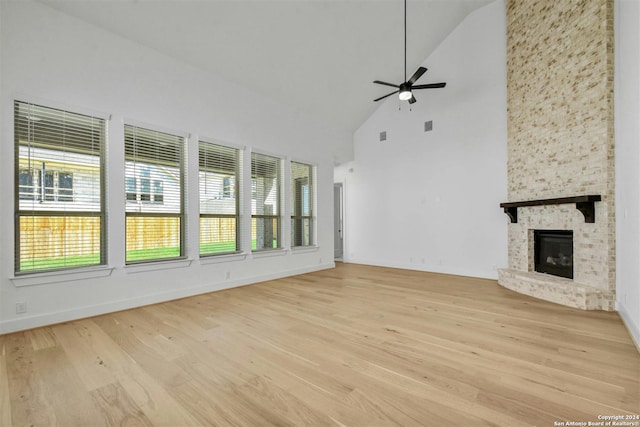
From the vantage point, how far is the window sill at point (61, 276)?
3.21 m

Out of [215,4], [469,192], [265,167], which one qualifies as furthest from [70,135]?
[469,192]

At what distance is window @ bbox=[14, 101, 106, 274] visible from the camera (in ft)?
10.8

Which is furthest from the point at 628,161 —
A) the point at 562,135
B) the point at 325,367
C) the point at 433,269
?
the point at 433,269

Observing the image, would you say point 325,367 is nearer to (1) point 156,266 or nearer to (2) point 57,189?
(1) point 156,266

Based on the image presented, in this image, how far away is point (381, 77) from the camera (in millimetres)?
6520

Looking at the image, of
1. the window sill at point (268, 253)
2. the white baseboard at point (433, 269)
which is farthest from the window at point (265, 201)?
the white baseboard at point (433, 269)

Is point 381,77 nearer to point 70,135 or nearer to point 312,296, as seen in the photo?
point 312,296

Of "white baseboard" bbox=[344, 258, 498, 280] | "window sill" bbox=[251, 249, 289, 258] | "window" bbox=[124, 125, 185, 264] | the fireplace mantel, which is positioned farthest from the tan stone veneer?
"window" bbox=[124, 125, 185, 264]

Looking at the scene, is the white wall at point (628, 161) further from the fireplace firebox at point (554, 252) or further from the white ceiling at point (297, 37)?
the white ceiling at point (297, 37)

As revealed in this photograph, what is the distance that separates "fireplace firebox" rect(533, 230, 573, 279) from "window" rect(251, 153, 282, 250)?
183 inches

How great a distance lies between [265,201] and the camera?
19.5 ft

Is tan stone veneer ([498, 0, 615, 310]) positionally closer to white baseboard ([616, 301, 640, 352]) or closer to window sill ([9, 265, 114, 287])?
white baseboard ([616, 301, 640, 352])

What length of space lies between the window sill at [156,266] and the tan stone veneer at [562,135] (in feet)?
17.1

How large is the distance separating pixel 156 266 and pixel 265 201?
233 cm
